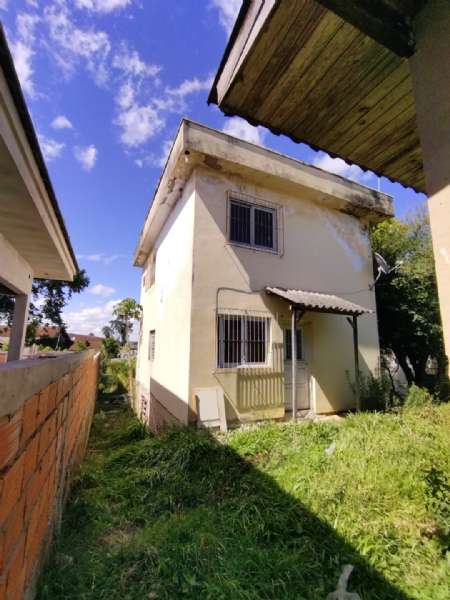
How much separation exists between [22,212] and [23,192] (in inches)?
22.4

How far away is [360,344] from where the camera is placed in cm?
884

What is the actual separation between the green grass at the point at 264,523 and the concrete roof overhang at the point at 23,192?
10.6 ft

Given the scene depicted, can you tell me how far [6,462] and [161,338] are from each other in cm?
806

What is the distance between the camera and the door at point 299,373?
766cm

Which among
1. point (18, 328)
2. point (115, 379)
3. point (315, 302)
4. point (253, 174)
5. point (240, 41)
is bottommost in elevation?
point (115, 379)

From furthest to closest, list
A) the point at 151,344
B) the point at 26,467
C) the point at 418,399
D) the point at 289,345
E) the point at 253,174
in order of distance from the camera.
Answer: the point at 151,344, the point at 289,345, the point at 253,174, the point at 418,399, the point at 26,467

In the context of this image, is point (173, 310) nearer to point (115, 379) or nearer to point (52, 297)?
point (115, 379)

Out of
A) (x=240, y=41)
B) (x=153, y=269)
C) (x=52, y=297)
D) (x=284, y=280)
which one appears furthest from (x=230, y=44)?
(x=52, y=297)

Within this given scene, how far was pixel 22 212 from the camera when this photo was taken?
3.19m

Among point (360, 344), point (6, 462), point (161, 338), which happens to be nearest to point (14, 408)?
point (6, 462)

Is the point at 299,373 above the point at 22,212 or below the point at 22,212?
below

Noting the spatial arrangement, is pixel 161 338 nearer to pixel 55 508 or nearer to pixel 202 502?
pixel 202 502

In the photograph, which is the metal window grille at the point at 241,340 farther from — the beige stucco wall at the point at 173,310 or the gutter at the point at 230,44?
the gutter at the point at 230,44

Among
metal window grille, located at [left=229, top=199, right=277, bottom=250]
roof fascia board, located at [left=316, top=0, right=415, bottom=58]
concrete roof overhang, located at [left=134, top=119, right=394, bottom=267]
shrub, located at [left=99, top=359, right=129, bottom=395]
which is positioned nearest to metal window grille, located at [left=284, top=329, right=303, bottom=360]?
metal window grille, located at [left=229, top=199, right=277, bottom=250]
